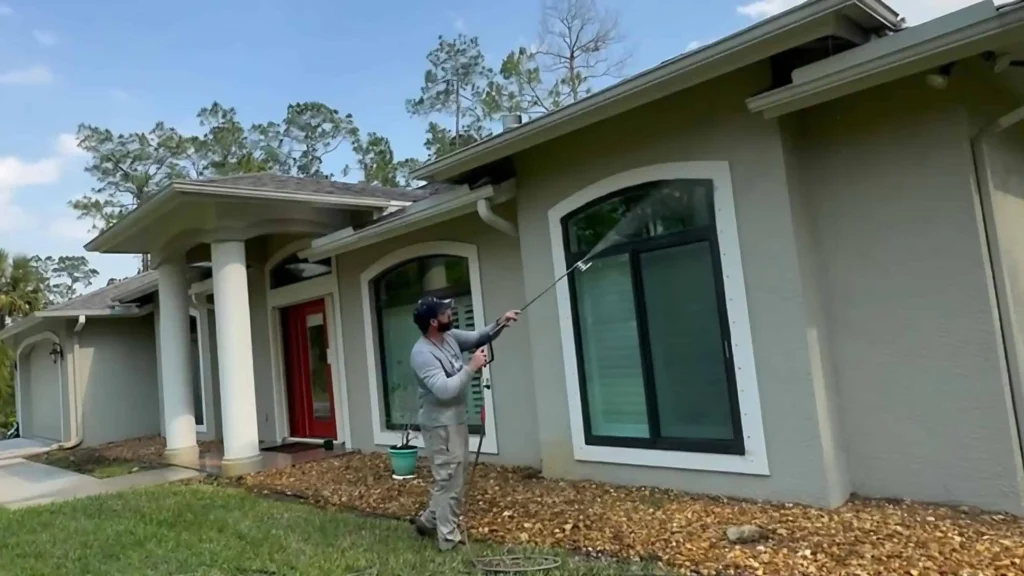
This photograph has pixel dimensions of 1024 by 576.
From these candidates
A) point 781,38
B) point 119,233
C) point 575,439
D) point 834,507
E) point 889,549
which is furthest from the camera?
point 119,233

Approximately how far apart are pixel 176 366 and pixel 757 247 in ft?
25.7

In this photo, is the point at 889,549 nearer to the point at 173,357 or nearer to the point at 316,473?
the point at 316,473

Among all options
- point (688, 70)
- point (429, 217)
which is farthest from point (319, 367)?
point (688, 70)

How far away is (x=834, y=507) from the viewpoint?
4.60m

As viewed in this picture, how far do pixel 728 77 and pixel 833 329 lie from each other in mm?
1920

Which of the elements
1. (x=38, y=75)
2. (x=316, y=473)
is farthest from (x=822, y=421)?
(x=38, y=75)

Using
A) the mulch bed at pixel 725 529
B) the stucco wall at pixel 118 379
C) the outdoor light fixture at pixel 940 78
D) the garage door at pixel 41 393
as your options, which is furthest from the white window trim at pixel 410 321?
the garage door at pixel 41 393

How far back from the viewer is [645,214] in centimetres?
557

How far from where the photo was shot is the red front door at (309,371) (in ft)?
31.7

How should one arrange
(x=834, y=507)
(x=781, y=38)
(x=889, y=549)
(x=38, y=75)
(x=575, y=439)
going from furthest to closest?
(x=38, y=75), (x=575, y=439), (x=834, y=507), (x=781, y=38), (x=889, y=549)

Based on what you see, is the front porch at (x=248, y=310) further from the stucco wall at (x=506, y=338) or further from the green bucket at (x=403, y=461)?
the green bucket at (x=403, y=461)

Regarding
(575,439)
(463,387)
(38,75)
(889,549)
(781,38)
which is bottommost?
(889,549)

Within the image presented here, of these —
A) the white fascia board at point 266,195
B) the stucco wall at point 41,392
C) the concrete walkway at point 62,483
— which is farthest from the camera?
the stucco wall at point 41,392

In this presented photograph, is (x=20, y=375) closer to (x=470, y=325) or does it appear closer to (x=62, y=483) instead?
(x=62, y=483)
